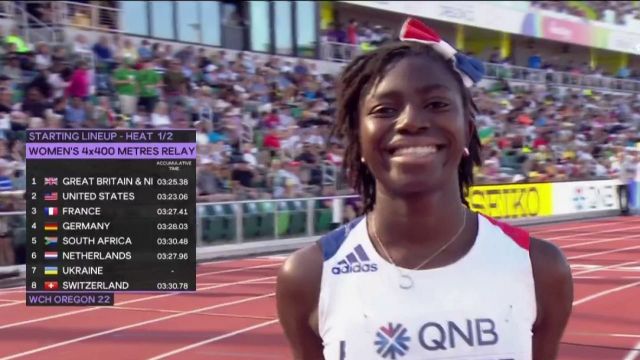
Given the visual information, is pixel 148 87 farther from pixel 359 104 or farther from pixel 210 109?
pixel 359 104

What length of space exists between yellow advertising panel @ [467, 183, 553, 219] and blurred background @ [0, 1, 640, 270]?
645 mm

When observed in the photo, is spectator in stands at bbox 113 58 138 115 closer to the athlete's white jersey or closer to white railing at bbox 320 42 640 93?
the athlete's white jersey

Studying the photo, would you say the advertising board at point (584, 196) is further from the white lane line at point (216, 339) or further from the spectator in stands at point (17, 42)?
the white lane line at point (216, 339)

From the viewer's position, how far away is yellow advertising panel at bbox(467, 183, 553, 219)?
774 inches

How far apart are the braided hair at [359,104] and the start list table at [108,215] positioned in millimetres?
4319

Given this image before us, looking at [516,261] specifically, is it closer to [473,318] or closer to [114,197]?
[473,318]

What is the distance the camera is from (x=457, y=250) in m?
2.00

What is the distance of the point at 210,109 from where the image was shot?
56.3ft

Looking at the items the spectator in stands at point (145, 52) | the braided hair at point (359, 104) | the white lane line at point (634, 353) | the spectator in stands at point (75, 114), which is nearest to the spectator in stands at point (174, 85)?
the spectator in stands at point (145, 52)

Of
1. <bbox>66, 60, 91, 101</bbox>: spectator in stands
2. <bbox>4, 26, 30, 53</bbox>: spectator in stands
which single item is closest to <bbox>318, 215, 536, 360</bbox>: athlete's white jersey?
<bbox>66, 60, 91, 101</bbox>: spectator in stands

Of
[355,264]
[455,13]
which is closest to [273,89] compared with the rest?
[455,13]

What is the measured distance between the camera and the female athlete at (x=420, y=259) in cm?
192

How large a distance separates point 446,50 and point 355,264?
0.47 m

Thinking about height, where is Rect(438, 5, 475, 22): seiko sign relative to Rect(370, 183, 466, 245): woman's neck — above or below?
above
